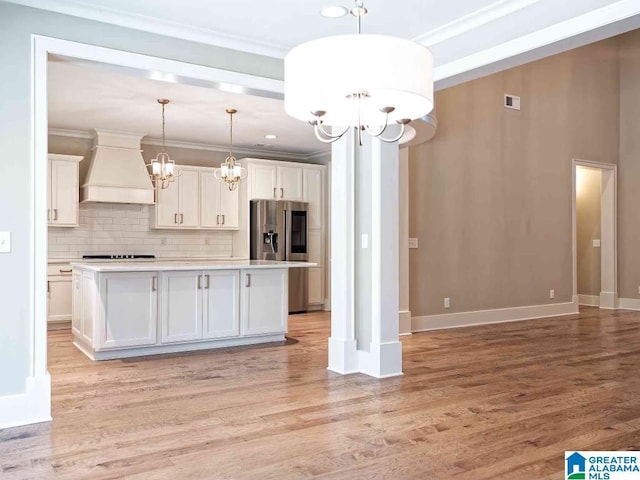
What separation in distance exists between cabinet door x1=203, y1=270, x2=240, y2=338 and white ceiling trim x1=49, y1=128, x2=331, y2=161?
3.26 meters

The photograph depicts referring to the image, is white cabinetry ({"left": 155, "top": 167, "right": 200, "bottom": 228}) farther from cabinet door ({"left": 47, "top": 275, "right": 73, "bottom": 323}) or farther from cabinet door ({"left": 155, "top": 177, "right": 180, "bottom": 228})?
cabinet door ({"left": 47, "top": 275, "right": 73, "bottom": 323})

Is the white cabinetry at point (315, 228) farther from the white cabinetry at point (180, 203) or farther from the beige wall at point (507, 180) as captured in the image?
the beige wall at point (507, 180)

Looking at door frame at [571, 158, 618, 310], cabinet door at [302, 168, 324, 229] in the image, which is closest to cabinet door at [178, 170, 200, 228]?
cabinet door at [302, 168, 324, 229]

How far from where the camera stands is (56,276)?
23.4ft

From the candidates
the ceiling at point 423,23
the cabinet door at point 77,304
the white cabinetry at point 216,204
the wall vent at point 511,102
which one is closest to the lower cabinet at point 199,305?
the cabinet door at point 77,304

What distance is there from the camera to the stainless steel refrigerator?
339 inches

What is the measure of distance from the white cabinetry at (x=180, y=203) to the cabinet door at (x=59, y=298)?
1.47 metres

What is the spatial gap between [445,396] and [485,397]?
0.27m

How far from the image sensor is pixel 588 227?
972 centimetres

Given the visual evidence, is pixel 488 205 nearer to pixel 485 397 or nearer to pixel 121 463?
pixel 485 397

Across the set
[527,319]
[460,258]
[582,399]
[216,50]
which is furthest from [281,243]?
[582,399]

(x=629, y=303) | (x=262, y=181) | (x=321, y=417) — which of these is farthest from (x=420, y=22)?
(x=629, y=303)

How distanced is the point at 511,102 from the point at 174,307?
529 cm

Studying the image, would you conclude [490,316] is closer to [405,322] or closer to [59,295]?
[405,322]
